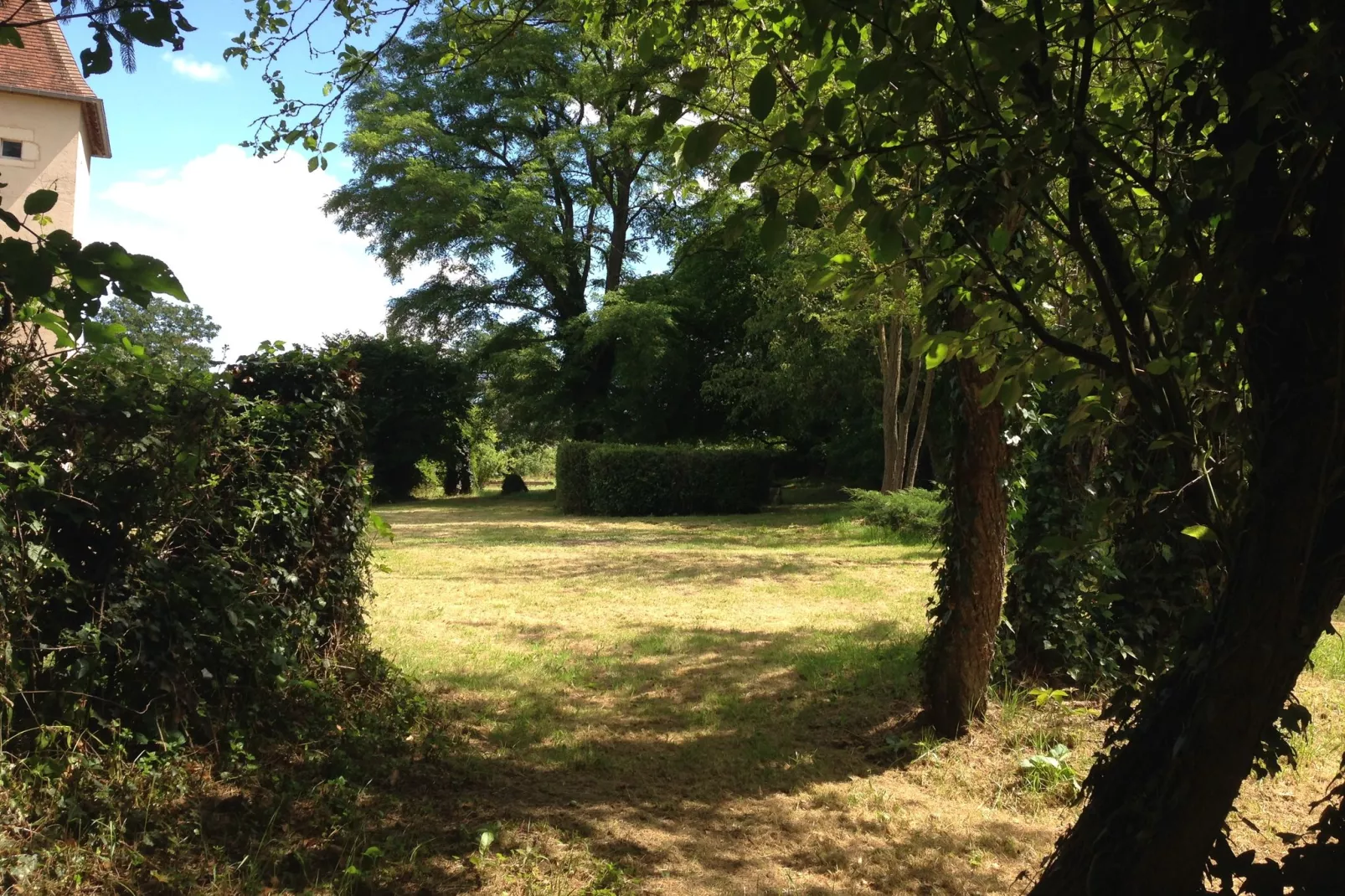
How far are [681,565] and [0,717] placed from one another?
984cm

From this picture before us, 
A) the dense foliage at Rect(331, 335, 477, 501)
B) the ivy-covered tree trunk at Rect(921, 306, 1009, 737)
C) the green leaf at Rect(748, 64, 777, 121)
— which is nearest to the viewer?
the green leaf at Rect(748, 64, 777, 121)

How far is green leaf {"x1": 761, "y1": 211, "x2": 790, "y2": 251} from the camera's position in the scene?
1750mm

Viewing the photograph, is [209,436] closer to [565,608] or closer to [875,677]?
[875,677]

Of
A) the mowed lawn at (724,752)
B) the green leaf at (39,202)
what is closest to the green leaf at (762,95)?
the green leaf at (39,202)

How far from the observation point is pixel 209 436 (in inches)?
152

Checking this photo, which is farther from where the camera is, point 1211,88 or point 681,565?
point 681,565

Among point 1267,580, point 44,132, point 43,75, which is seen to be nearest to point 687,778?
point 1267,580

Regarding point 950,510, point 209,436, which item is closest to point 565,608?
point 950,510

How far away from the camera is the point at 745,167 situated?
1.68 meters

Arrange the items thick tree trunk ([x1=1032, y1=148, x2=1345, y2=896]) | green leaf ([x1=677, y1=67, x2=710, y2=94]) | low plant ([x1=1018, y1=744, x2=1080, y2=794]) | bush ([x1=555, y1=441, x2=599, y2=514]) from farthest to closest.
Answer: bush ([x1=555, y1=441, x2=599, y2=514]), low plant ([x1=1018, y1=744, x2=1080, y2=794]), green leaf ([x1=677, y1=67, x2=710, y2=94]), thick tree trunk ([x1=1032, y1=148, x2=1345, y2=896])

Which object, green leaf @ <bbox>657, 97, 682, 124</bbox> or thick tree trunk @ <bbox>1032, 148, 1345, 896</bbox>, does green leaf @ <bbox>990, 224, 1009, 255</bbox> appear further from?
green leaf @ <bbox>657, 97, 682, 124</bbox>

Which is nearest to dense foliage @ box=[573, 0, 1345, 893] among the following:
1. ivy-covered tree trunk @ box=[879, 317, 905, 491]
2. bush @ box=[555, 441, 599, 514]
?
ivy-covered tree trunk @ box=[879, 317, 905, 491]

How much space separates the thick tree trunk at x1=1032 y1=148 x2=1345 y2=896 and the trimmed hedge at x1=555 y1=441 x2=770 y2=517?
65.3ft

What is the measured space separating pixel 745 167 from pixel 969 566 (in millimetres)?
3746
